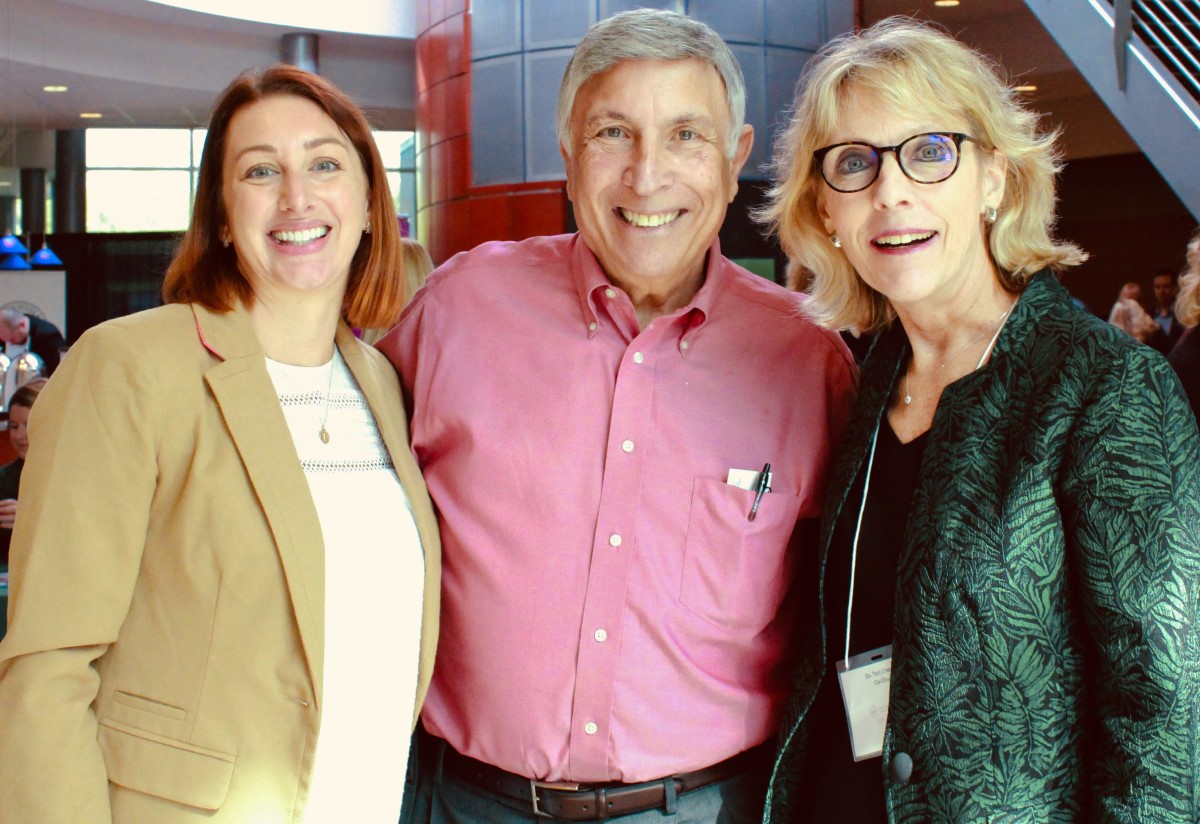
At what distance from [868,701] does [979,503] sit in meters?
0.38

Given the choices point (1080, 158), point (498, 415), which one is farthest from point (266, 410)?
point (1080, 158)

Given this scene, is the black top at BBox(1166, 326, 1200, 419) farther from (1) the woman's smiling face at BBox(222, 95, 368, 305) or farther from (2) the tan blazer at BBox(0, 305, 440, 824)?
(2) the tan blazer at BBox(0, 305, 440, 824)

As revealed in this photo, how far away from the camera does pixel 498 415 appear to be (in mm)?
2021

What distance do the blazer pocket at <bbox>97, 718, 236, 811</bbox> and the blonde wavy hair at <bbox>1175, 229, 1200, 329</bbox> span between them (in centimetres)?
342

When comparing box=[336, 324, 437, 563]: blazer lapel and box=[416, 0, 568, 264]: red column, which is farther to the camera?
box=[416, 0, 568, 264]: red column

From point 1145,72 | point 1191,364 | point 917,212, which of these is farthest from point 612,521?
point 1145,72

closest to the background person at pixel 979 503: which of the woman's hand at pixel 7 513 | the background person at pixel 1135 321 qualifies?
the woman's hand at pixel 7 513

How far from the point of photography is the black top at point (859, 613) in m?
1.70

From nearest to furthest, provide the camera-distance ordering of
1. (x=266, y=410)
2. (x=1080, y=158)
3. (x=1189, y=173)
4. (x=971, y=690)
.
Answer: (x=971, y=690)
(x=266, y=410)
(x=1189, y=173)
(x=1080, y=158)

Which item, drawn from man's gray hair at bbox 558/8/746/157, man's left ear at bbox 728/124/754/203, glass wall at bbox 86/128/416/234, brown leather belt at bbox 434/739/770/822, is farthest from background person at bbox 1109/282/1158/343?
glass wall at bbox 86/128/416/234

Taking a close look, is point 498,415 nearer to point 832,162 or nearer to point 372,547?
point 372,547

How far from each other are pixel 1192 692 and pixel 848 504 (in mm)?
586

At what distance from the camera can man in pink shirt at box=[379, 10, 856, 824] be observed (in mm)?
1907

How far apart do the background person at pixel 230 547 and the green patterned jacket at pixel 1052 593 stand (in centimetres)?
85
